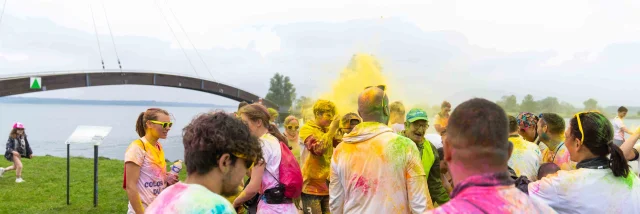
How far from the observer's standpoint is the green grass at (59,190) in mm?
8656

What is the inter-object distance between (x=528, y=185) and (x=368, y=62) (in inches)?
512

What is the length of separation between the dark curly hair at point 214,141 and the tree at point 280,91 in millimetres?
20568

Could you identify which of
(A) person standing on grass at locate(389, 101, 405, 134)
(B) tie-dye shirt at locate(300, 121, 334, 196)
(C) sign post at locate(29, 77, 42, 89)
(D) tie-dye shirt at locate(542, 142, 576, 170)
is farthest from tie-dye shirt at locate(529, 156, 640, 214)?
Answer: (C) sign post at locate(29, 77, 42, 89)

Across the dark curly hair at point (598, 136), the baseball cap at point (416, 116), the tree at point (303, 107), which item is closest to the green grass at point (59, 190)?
the tree at point (303, 107)

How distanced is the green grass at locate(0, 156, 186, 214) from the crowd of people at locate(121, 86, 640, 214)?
544 centimetres

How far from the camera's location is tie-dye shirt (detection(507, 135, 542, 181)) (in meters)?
3.71

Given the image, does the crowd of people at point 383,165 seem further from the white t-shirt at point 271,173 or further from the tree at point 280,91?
the tree at point 280,91

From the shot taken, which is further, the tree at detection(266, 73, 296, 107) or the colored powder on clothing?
the tree at detection(266, 73, 296, 107)

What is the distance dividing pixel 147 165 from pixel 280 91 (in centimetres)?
2333

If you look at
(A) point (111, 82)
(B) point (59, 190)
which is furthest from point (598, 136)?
(A) point (111, 82)

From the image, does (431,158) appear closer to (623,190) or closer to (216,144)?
(623,190)

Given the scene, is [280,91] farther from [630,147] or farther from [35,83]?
[630,147]

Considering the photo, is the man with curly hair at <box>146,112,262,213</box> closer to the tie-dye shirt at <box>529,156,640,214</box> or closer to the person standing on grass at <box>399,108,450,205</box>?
the tie-dye shirt at <box>529,156,640,214</box>

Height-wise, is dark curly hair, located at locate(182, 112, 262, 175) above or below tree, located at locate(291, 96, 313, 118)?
above
